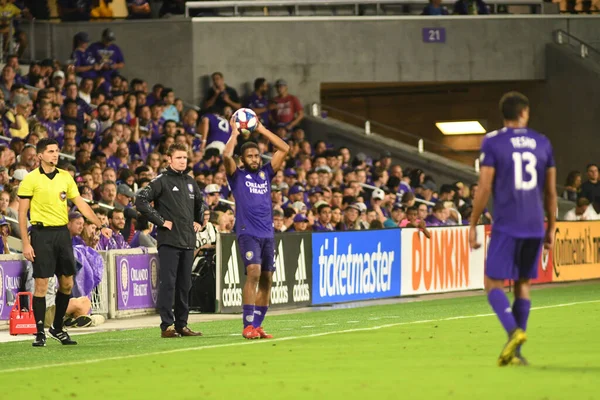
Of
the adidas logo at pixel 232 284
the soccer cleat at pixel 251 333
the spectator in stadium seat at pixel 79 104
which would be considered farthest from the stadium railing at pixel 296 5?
the soccer cleat at pixel 251 333

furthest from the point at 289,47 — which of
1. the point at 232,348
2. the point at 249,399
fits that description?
the point at 249,399

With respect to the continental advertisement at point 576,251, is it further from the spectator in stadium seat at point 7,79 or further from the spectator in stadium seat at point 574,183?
the spectator in stadium seat at point 7,79

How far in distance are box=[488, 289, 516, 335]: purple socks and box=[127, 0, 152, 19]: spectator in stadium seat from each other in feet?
73.8

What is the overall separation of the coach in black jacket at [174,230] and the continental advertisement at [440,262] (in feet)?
26.4

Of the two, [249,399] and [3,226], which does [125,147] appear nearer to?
[3,226]

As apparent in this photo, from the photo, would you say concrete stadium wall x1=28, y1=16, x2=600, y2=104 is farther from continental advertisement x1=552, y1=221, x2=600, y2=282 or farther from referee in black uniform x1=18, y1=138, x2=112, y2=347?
referee in black uniform x1=18, y1=138, x2=112, y2=347

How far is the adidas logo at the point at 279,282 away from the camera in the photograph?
67.6 feet

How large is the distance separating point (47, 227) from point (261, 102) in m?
17.3

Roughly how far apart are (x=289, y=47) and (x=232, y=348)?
2084 cm

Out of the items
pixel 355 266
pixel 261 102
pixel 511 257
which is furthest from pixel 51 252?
pixel 261 102

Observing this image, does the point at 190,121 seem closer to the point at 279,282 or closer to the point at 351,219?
the point at 351,219

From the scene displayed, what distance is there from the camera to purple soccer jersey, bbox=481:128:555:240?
34.8ft

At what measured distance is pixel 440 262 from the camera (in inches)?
944

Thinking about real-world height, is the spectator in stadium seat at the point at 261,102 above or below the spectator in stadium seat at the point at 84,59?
below
